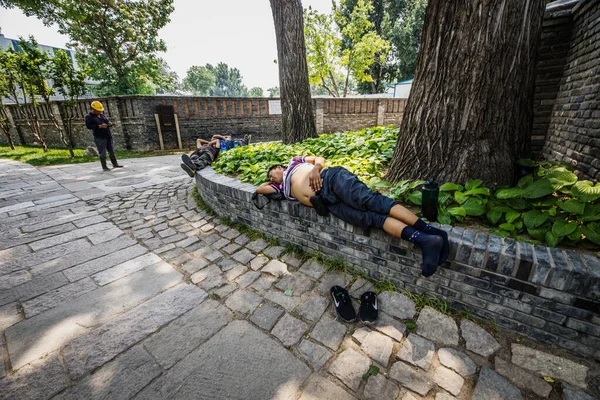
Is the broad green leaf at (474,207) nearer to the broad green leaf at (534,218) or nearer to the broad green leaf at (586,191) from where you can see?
the broad green leaf at (534,218)

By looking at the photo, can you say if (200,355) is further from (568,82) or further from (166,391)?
(568,82)

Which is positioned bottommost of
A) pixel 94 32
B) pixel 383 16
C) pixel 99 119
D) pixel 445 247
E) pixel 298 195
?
pixel 445 247

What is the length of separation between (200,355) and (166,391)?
0.94 feet

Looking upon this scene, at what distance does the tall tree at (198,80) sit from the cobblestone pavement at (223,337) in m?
86.2

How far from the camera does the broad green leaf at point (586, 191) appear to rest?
1.90 meters

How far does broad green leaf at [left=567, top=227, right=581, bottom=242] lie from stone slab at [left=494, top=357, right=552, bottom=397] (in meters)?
0.99

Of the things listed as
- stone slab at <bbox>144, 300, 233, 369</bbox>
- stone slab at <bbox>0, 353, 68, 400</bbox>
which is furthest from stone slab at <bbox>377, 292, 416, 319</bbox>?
stone slab at <bbox>0, 353, 68, 400</bbox>

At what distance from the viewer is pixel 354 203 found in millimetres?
2396

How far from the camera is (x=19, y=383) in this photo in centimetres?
168

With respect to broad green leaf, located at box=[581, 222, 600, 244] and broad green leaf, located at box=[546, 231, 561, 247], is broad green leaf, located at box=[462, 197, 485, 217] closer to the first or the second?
broad green leaf, located at box=[546, 231, 561, 247]

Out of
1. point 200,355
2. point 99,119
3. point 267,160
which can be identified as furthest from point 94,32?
point 200,355

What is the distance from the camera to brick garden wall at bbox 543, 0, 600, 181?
289 centimetres

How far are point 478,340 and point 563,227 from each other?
1.04 metres

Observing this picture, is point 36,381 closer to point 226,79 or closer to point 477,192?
point 477,192
